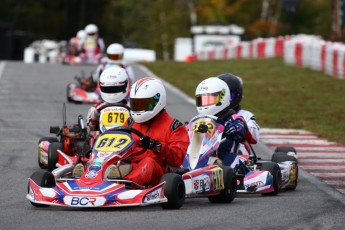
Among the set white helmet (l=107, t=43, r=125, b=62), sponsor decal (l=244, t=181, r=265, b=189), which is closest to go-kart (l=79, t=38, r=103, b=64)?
white helmet (l=107, t=43, r=125, b=62)

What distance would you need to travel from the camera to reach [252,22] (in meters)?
78.2

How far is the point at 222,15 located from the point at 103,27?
10.6 meters

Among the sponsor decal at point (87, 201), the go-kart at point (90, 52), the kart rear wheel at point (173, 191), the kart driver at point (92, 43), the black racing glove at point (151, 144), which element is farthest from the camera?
the go-kart at point (90, 52)

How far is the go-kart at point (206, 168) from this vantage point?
10398mm

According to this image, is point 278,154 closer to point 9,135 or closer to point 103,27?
point 9,135

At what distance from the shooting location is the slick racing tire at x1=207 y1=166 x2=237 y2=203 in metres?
10.5

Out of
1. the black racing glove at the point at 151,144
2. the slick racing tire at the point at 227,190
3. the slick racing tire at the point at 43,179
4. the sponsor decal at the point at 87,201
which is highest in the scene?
the black racing glove at the point at 151,144

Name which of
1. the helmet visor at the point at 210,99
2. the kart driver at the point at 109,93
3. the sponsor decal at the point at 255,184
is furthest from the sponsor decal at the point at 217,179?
the kart driver at the point at 109,93

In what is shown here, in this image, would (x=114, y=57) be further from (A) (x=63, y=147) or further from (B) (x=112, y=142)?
(B) (x=112, y=142)

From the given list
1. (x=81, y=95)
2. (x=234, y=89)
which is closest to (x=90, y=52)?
(x=81, y=95)

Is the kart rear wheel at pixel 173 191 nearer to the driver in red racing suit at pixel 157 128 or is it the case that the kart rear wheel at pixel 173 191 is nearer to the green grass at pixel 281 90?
the driver in red racing suit at pixel 157 128

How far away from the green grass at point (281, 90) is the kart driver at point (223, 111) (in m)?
6.04

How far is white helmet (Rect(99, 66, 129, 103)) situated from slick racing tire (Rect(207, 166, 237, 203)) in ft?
9.68

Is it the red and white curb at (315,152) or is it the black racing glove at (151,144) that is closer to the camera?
the black racing glove at (151,144)
